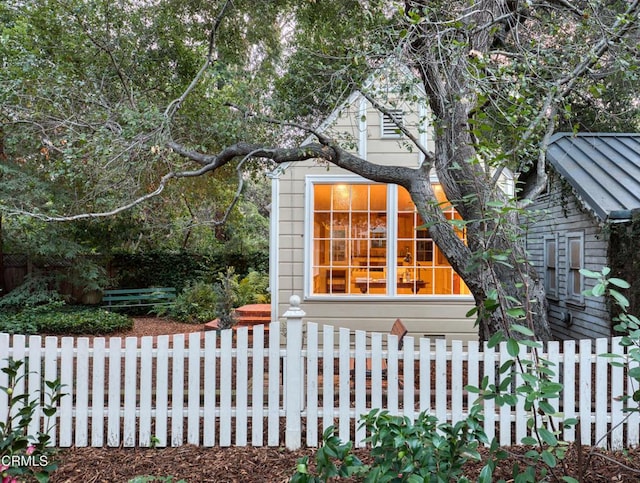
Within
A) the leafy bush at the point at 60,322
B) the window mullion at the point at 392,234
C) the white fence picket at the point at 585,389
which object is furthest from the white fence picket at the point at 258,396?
the leafy bush at the point at 60,322

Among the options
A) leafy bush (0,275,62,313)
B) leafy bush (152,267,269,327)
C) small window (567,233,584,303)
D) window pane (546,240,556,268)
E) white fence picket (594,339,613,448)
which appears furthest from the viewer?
leafy bush (152,267,269,327)

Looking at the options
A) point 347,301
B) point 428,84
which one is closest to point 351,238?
point 347,301

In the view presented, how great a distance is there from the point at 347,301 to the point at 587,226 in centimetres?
405

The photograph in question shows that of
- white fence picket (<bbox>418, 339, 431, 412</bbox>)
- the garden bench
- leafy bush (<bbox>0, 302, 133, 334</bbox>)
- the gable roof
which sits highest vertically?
the gable roof

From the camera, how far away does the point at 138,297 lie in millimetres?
12273

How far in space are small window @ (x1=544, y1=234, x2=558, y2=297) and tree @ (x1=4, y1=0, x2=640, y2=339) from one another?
2883 millimetres

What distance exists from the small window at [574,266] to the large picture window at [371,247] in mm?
2072

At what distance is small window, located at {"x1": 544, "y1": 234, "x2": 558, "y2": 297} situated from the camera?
8332 millimetres

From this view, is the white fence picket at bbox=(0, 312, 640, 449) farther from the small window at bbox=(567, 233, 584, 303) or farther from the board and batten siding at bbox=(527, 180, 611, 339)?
the small window at bbox=(567, 233, 584, 303)

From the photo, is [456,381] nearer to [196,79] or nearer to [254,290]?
[196,79]

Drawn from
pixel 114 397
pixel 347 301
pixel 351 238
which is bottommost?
pixel 114 397

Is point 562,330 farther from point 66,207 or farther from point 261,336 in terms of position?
point 66,207

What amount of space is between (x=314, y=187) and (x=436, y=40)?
3.21 m

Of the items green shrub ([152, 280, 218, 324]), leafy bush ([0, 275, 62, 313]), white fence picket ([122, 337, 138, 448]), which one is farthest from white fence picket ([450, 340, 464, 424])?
leafy bush ([0, 275, 62, 313])
